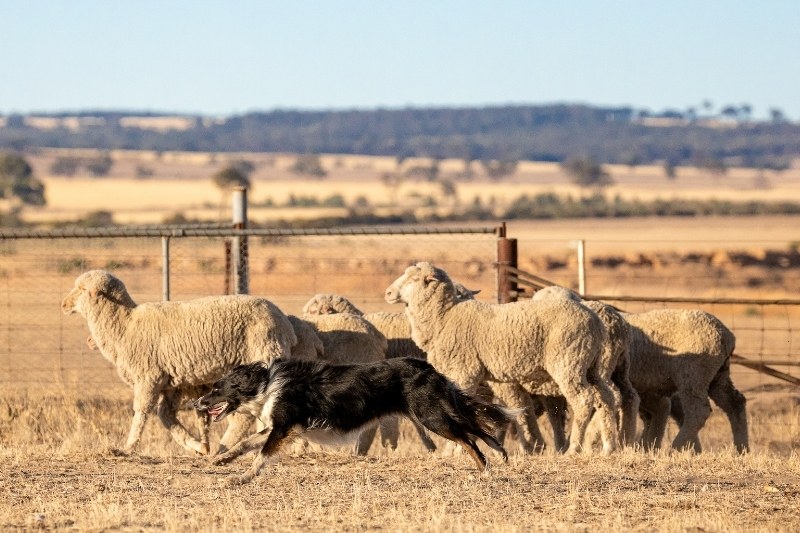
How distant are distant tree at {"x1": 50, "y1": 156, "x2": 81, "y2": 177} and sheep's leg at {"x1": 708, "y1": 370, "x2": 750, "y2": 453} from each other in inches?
4250

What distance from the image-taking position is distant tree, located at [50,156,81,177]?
116000 mm

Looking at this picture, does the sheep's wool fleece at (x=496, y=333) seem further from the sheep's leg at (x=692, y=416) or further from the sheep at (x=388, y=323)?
the sheep's leg at (x=692, y=416)

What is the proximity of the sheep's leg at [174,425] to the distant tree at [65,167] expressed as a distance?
108 metres

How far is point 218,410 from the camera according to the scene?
870cm

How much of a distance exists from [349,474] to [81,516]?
2200 mm

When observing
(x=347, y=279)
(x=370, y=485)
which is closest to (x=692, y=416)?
(x=370, y=485)

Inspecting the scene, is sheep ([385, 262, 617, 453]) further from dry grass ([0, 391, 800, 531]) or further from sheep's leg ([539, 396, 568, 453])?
dry grass ([0, 391, 800, 531])

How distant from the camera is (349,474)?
346 inches

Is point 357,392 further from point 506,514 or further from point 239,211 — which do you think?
point 239,211

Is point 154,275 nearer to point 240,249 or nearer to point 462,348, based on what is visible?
point 240,249

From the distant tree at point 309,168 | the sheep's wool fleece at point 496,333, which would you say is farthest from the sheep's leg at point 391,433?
the distant tree at point 309,168

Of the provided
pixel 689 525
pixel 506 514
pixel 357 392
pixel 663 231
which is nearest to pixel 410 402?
pixel 357 392

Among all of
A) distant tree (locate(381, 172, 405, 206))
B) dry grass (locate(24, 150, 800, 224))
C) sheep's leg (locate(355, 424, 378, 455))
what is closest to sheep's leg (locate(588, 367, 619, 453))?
sheep's leg (locate(355, 424, 378, 455))

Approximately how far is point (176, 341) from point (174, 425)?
71 centimetres
